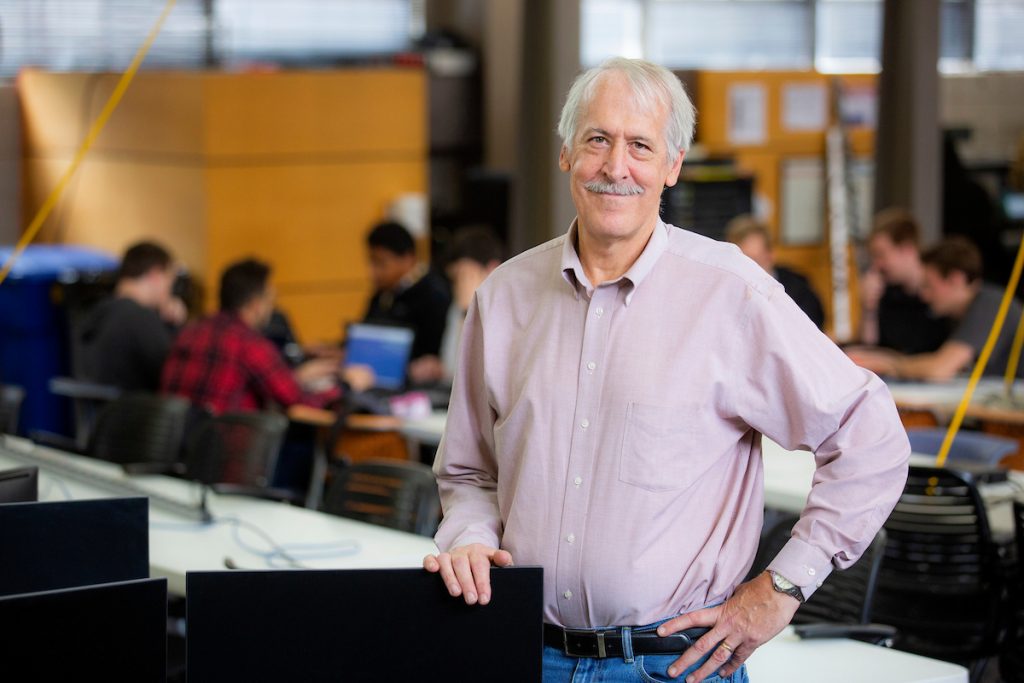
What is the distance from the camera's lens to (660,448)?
203 cm

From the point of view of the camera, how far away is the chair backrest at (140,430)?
5348 mm

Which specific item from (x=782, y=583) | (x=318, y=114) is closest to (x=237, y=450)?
(x=782, y=583)

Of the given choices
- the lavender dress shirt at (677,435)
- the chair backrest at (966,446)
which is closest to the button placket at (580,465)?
the lavender dress shirt at (677,435)

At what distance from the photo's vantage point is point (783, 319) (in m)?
2.04

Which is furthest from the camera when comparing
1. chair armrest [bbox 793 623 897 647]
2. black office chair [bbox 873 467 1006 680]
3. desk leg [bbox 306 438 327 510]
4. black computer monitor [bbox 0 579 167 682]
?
desk leg [bbox 306 438 327 510]

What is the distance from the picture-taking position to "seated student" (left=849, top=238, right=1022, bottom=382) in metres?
6.24

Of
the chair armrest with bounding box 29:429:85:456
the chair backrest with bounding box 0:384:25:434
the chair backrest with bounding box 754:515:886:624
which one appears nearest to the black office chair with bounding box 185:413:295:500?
the chair armrest with bounding box 29:429:85:456

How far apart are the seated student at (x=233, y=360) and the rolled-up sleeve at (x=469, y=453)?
360cm

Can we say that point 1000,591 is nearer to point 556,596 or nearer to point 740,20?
point 556,596

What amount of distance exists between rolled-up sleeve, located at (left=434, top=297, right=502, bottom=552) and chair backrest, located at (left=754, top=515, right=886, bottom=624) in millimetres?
1144

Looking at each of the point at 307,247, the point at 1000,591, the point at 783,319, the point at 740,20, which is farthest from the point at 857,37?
the point at 783,319

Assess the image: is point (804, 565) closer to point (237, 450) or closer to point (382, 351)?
point (237, 450)

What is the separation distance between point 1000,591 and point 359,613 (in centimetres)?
276

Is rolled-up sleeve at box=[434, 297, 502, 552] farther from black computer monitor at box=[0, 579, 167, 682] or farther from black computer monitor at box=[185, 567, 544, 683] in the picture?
black computer monitor at box=[0, 579, 167, 682]
